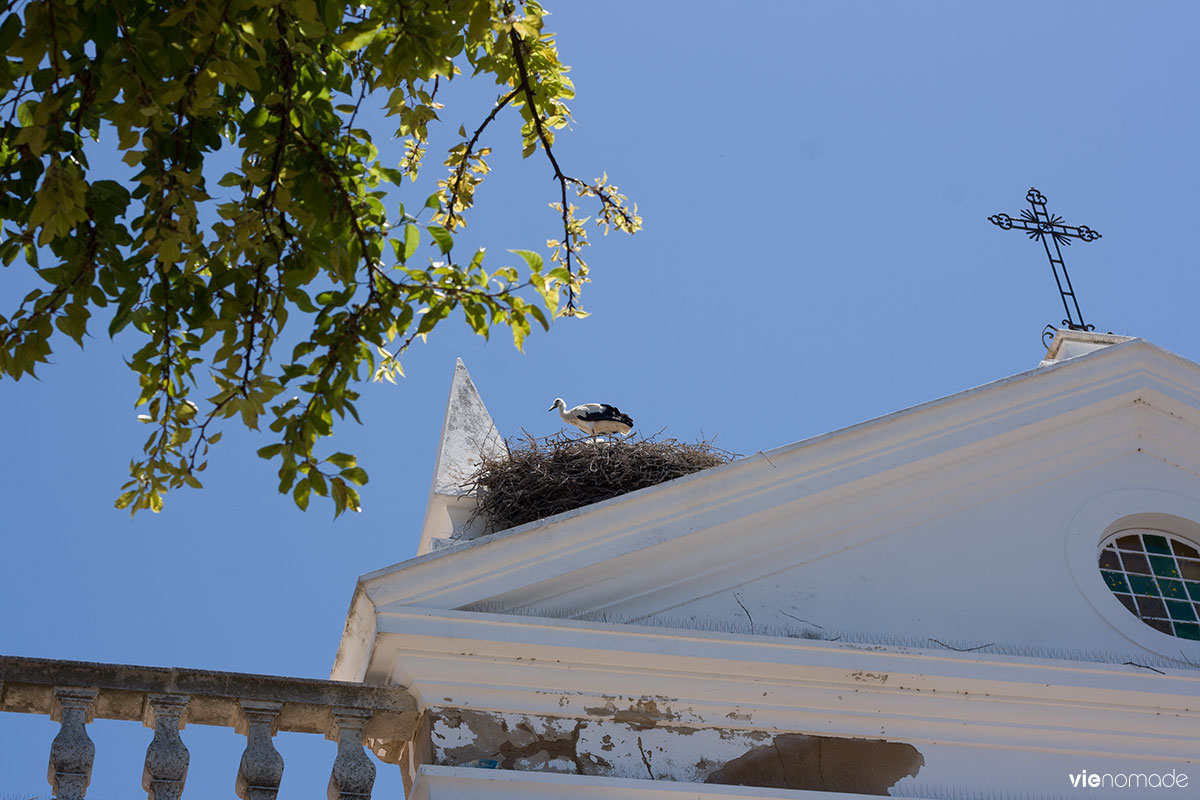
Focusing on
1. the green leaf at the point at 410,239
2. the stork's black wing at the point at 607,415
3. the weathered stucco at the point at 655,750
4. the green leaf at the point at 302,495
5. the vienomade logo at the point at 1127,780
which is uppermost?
the stork's black wing at the point at 607,415

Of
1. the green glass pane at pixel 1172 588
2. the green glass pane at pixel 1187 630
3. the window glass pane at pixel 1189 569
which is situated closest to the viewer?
the green glass pane at pixel 1187 630

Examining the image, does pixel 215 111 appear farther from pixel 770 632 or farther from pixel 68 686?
pixel 770 632

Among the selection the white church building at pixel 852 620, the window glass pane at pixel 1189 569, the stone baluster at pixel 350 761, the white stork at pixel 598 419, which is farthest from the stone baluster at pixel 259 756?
the window glass pane at pixel 1189 569

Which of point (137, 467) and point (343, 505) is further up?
point (137, 467)

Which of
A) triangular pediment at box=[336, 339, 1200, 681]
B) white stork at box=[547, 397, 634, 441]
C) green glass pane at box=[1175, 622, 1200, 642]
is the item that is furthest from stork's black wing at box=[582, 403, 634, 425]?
green glass pane at box=[1175, 622, 1200, 642]

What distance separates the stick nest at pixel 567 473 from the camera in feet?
27.2

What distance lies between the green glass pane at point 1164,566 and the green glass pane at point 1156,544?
0.04 metres

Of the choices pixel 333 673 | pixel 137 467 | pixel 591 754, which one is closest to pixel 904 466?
pixel 591 754

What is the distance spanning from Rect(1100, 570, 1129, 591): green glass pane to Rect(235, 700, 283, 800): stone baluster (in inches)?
175

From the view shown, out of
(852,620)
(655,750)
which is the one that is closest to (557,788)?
(655,750)

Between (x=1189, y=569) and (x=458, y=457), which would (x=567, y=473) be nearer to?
(x=458, y=457)

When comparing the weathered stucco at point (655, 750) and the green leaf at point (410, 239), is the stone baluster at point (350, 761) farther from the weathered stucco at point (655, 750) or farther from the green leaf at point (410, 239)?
the green leaf at point (410, 239)

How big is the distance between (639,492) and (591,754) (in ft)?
4.43

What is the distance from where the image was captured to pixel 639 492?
24.4 ft
